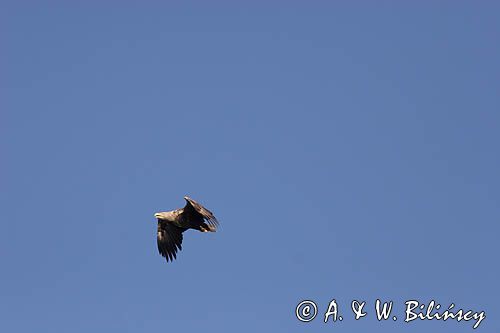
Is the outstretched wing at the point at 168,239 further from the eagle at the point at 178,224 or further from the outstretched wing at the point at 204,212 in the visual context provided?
the outstretched wing at the point at 204,212

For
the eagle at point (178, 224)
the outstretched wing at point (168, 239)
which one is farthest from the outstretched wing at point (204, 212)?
the outstretched wing at point (168, 239)

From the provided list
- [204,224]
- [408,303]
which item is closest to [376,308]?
[408,303]

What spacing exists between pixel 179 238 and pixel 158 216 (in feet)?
9.05

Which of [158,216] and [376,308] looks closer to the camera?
[376,308]

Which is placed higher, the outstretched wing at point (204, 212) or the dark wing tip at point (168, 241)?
the dark wing tip at point (168, 241)

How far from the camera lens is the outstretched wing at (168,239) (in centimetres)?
5169

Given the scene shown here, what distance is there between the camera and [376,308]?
151 feet

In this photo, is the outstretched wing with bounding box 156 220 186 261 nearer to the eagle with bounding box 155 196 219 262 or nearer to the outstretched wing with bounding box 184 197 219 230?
the eagle with bounding box 155 196 219 262

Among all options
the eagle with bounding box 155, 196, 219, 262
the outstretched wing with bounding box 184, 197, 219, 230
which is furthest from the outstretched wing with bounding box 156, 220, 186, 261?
the outstretched wing with bounding box 184, 197, 219, 230

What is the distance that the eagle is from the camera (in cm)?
4628

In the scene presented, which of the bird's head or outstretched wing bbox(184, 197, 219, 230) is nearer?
outstretched wing bbox(184, 197, 219, 230)

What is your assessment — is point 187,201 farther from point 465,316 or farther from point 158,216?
point 465,316

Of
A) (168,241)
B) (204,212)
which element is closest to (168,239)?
(168,241)

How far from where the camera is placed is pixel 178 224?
49.3 metres
